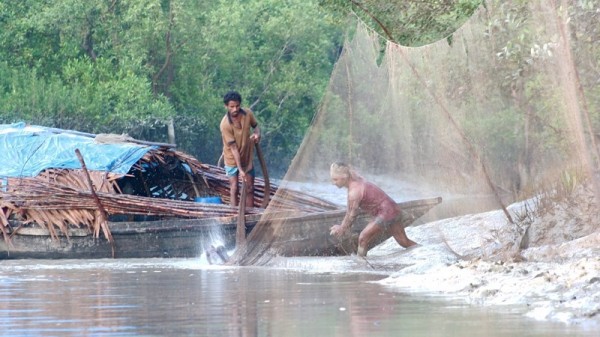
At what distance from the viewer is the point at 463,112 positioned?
11844 mm

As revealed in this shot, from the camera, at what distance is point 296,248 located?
13797mm

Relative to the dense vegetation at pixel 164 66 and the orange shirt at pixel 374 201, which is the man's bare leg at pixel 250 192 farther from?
the dense vegetation at pixel 164 66

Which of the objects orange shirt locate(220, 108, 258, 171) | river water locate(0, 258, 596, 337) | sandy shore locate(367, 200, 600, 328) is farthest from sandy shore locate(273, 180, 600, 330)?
orange shirt locate(220, 108, 258, 171)

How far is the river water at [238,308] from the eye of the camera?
27.2 feet

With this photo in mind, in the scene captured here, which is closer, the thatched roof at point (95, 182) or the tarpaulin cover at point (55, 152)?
the thatched roof at point (95, 182)

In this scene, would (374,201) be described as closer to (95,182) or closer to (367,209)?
(367,209)

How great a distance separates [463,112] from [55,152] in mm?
7542

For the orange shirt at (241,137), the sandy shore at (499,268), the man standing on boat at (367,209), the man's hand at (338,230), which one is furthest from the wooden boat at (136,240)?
the sandy shore at (499,268)

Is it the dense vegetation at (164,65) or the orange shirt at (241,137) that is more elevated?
the dense vegetation at (164,65)

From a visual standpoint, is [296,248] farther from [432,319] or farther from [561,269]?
[432,319]

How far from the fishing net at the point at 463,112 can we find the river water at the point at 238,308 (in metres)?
1.16

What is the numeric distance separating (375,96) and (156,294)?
2.75 meters

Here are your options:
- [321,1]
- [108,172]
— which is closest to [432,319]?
[321,1]

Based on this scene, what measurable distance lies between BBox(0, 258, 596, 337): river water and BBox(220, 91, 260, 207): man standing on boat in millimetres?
1961
